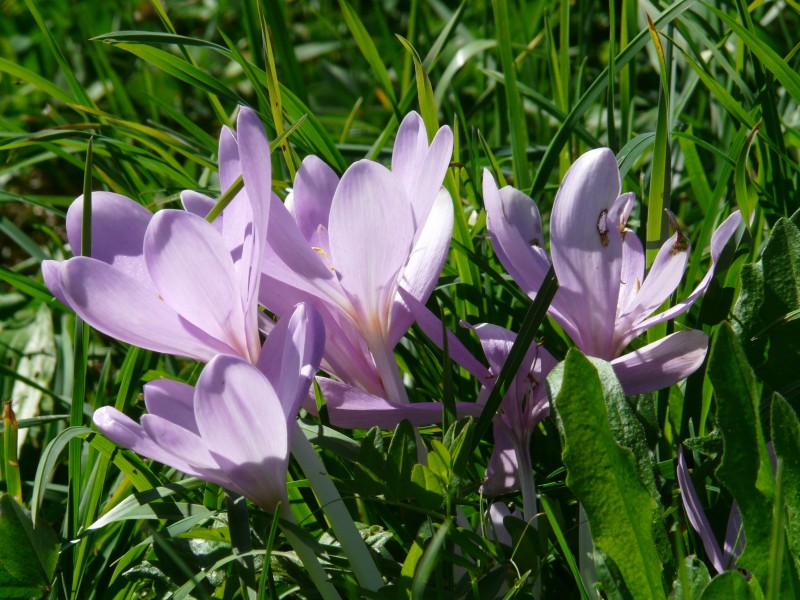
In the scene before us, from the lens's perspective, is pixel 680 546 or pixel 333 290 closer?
pixel 680 546

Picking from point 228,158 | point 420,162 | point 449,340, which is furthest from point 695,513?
point 228,158

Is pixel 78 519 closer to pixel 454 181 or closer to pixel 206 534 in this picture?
pixel 206 534

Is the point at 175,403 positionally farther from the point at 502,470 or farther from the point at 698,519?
the point at 698,519

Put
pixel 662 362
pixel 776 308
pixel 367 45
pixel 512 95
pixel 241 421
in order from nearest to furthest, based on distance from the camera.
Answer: pixel 241 421, pixel 662 362, pixel 776 308, pixel 512 95, pixel 367 45

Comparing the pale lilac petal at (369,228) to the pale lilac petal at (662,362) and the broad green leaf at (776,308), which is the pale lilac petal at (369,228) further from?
the broad green leaf at (776,308)

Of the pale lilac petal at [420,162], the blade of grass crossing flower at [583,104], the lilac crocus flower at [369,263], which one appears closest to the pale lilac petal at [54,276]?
the lilac crocus flower at [369,263]

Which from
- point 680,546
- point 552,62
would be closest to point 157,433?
point 680,546
